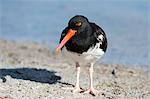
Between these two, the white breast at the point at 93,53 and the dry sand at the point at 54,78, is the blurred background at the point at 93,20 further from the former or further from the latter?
the white breast at the point at 93,53

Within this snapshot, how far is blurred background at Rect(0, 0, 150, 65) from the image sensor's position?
1453 cm

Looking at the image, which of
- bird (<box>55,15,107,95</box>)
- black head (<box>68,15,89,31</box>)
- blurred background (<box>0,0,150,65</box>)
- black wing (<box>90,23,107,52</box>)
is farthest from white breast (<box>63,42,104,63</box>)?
blurred background (<box>0,0,150,65</box>)

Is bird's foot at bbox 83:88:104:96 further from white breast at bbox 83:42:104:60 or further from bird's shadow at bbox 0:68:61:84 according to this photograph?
bird's shadow at bbox 0:68:61:84

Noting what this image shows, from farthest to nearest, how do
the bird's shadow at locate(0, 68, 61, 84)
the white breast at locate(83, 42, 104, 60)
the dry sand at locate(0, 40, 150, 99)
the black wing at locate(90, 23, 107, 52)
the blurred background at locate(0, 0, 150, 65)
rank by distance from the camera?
the blurred background at locate(0, 0, 150, 65) → the bird's shadow at locate(0, 68, 61, 84) → the black wing at locate(90, 23, 107, 52) → the white breast at locate(83, 42, 104, 60) → the dry sand at locate(0, 40, 150, 99)

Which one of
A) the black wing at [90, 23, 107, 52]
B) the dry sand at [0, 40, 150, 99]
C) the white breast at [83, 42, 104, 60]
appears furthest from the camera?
the black wing at [90, 23, 107, 52]

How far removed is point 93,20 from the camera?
18.6 meters

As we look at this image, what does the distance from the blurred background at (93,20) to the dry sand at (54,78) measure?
1.43 metres

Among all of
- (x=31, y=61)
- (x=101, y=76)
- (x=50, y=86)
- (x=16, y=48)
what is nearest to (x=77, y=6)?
(x=16, y=48)

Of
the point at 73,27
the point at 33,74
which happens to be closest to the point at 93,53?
the point at 73,27

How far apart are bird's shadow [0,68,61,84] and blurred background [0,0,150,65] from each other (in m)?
2.78

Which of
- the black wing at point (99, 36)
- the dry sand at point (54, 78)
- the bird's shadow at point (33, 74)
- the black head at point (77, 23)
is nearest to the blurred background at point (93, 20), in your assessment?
the dry sand at point (54, 78)

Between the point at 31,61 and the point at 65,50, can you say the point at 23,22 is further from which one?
the point at 65,50

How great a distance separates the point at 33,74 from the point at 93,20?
8781 millimetres

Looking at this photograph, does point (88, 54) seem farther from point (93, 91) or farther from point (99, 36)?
point (93, 91)
